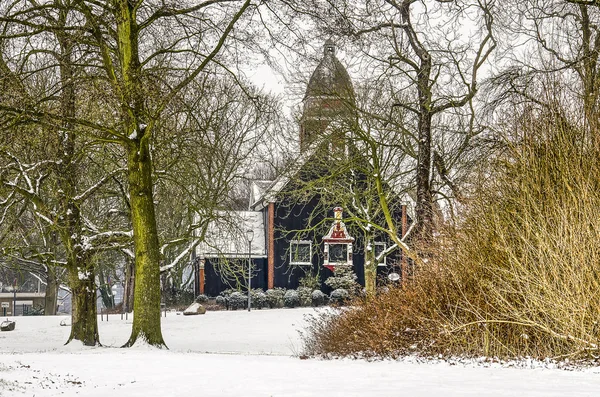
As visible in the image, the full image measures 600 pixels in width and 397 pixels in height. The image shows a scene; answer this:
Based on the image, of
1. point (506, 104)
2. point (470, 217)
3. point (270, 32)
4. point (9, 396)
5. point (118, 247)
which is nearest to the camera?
point (9, 396)

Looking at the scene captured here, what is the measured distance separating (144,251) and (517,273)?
23.7 feet

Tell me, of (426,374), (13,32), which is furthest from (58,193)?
(426,374)

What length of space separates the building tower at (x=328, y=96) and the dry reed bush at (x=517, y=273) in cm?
667

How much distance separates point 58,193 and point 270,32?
22.1ft

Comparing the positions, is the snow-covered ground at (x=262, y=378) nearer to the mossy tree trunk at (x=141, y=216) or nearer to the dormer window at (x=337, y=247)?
the mossy tree trunk at (x=141, y=216)

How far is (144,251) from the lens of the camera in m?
14.1

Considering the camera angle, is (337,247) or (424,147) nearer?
(424,147)

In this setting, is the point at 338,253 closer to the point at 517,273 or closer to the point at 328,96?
the point at 328,96

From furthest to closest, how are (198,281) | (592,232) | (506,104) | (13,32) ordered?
1. (198,281)
2. (506,104)
3. (13,32)
4. (592,232)

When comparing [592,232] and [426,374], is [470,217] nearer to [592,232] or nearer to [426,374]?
[592,232]

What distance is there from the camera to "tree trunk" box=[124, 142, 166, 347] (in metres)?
14.1

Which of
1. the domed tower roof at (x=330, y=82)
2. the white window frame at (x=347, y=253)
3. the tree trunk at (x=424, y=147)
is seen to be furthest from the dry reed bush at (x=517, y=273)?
the white window frame at (x=347, y=253)

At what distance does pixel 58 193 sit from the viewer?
17.2 m

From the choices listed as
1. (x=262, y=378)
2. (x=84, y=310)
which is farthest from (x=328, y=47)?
(x=262, y=378)
